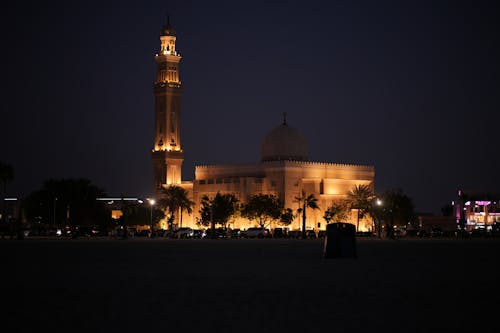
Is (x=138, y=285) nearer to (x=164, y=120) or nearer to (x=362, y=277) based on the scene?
(x=362, y=277)

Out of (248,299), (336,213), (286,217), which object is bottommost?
Result: (248,299)

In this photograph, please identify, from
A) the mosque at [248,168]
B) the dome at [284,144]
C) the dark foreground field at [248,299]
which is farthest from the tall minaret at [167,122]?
the dark foreground field at [248,299]

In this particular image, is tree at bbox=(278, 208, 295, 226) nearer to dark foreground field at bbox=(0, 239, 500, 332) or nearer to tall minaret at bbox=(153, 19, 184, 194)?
tall minaret at bbox=(153, 19, 184, 194)

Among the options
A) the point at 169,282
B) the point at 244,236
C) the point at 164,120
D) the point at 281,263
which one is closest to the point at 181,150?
the point at 164,120

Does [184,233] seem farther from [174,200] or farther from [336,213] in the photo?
[336,213]

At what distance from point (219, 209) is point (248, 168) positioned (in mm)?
11944

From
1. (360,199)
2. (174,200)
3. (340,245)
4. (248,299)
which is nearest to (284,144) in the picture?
(360,199)

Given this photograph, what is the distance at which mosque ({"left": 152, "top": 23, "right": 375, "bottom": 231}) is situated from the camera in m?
102

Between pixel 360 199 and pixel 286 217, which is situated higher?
pixel 360 199

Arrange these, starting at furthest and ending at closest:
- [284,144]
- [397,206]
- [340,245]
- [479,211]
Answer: [479,211]
[284,144]
[397,206]
[340,245]

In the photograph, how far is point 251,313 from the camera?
12.6 metres

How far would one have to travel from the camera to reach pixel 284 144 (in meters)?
104

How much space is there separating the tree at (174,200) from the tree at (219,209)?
6.31ft

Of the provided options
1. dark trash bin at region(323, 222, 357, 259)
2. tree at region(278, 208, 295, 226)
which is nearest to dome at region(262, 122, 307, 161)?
tree at region(278, 208, 295, 226)
